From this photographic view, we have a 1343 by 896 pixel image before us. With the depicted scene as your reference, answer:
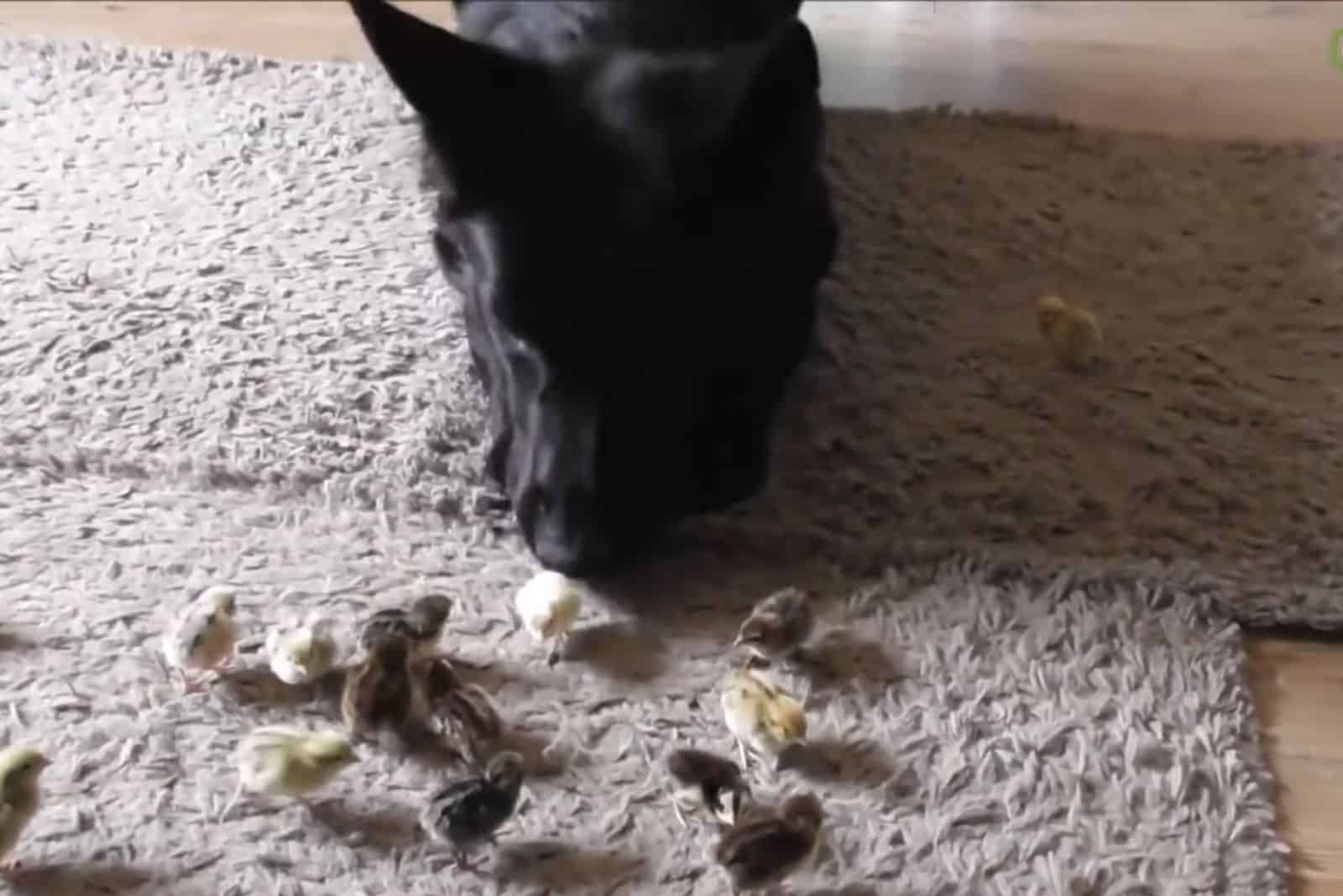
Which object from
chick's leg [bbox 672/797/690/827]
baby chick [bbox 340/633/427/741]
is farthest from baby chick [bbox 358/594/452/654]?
chick's leg [bbox 672/797/690/827]

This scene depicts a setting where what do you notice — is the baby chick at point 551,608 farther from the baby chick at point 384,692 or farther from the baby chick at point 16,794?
the baby chick at point 16,794

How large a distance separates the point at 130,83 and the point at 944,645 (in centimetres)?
132

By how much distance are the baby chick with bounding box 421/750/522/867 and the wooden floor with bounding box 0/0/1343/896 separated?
1.20 m

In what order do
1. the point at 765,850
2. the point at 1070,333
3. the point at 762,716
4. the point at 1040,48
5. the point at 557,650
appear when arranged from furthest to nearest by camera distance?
1. the point at 1040,48
2. the point at 1070,333
3. the point at 557,650
4. the point at 762,716
5. the point at 765,850

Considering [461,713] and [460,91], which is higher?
[460,91]

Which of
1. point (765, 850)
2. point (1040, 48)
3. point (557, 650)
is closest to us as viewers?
point (765, 850)

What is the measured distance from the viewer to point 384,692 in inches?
48.1

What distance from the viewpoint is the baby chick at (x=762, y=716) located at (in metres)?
1.22

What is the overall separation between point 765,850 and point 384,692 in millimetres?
311

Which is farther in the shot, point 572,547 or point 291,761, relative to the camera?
point 572,547

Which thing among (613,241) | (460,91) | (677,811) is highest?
(460,91)

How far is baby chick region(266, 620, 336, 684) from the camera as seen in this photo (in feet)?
4.13

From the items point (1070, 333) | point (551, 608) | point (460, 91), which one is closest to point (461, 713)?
point (551, 608)

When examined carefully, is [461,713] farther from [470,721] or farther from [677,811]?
[677,811]
